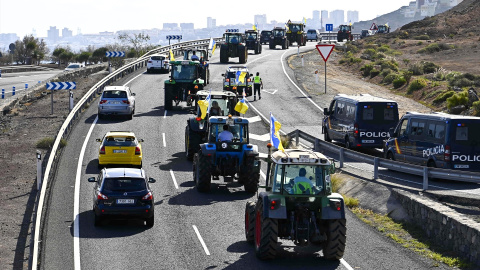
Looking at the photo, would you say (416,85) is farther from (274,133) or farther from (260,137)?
(274,133)

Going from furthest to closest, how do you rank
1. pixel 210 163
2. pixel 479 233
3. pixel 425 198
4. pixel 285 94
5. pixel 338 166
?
pixel 285 94, pixel 338 166, pixel 210 163, pixel 425 198, pixel 479 233

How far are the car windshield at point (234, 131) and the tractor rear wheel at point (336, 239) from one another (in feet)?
29.7

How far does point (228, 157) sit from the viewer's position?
25.0 metres

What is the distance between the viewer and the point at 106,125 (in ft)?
126

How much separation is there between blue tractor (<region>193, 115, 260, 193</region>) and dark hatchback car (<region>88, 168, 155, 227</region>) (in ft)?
13.4

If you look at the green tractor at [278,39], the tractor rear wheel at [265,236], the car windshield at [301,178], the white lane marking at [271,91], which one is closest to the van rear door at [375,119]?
the tractor rear wheel at [265,236]

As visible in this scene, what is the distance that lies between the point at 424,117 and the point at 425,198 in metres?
5.57

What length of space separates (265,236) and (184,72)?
88.7ft

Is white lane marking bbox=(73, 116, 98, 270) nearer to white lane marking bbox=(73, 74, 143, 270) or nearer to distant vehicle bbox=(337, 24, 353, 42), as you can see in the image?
white lane marking bbox=(73, 74, 143, 270)

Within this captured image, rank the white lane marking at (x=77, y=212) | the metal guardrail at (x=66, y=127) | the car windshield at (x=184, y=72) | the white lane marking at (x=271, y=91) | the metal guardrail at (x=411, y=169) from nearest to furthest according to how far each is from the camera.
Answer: the white lane marking at (x=77, y=212) → the metal guardrail at (x=66, y=127) → the metal guardrail at (x=411, y=169) → the car windshield at (x=184, y=72) → the white lane marking at (x=271, y=91)

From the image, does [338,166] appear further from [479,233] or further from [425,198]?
[479,233]

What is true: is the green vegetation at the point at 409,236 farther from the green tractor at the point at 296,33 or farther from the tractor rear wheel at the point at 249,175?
the green tractor at the point at 296,33

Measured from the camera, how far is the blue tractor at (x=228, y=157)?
80.8 feet

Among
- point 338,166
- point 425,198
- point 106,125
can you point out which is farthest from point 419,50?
point 425,198
